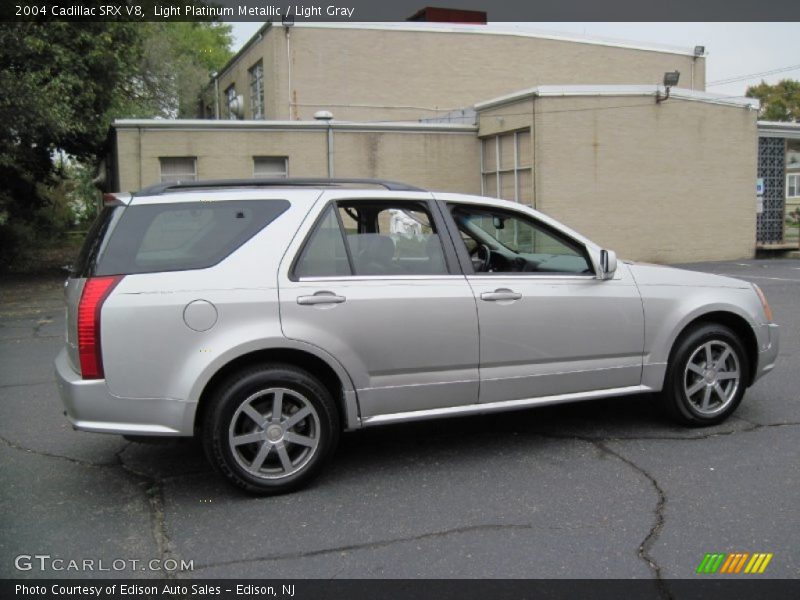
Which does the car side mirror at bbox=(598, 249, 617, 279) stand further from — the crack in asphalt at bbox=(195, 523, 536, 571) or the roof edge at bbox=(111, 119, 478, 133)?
the roof edge at bbox=(111, 119, 478, 133)

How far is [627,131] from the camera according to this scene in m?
20.9

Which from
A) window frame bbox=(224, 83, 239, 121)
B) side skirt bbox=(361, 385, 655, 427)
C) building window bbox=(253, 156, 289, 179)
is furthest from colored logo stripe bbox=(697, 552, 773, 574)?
window frame bbox=(224, 83, 239, 121)

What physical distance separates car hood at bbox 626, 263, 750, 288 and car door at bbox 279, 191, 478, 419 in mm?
1349

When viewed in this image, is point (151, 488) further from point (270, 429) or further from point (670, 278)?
point (670, 278)

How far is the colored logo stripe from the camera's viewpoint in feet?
11.3

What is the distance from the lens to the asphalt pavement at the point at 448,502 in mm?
3574

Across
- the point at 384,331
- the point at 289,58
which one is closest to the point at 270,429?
the point at 384,331

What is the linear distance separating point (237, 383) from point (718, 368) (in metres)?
3.42

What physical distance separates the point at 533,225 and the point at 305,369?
1906 mm

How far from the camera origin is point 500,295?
4.80 meters

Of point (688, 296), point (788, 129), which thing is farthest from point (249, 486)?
point (788, 129)

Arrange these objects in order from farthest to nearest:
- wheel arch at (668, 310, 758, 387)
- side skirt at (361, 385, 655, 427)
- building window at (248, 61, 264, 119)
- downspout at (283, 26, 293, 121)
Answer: building window at (248, 61, 264, 119) < downspout at (283, 26, 293, 121) < wheel arch at (668, 310, 758, 387) < side skirt at (361, 385, 655, 427)

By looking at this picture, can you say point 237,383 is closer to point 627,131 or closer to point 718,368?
point 718,368

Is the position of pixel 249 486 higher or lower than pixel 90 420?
lower
